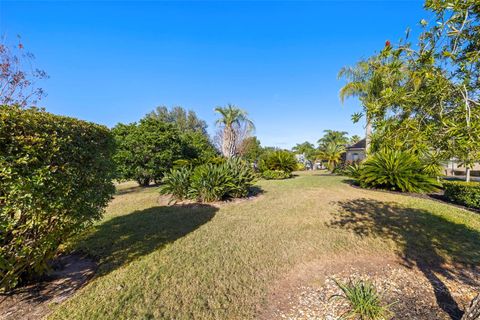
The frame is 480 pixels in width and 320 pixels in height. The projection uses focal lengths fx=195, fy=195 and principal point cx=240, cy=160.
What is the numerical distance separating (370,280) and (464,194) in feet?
24.0

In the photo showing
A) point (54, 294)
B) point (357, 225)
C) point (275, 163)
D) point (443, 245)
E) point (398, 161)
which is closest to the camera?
point (54, 294)

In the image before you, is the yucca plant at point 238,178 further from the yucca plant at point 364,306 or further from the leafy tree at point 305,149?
the leafy tree at point 305,149

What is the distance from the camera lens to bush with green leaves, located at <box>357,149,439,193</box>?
8273 millimetres

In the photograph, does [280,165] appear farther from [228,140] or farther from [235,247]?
[235,247]

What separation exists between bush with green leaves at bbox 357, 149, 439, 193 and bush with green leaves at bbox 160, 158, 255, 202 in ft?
19.2

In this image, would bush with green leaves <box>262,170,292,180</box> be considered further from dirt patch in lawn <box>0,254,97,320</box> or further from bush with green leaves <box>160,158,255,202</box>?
dirt patch in lawn <box>0,254,97,320</box>

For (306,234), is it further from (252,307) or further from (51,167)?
(51,167)

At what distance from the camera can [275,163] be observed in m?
15.5

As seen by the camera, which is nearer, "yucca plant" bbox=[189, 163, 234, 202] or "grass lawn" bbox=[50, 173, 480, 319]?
"grass lawn" bbox=[50, 173, 480, 319]

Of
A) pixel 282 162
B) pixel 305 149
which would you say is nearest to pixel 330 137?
pixel 305 149

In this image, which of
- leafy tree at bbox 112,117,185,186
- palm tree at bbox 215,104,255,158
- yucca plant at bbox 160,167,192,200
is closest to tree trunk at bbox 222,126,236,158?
palm tree at bbox 215,104,255,158

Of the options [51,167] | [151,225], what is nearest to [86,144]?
[51,167]

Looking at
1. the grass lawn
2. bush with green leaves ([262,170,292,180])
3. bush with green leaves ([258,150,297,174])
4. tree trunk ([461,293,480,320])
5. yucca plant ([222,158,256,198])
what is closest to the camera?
tree trunk ([461,293,480,320])

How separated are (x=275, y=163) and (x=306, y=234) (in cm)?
1111
